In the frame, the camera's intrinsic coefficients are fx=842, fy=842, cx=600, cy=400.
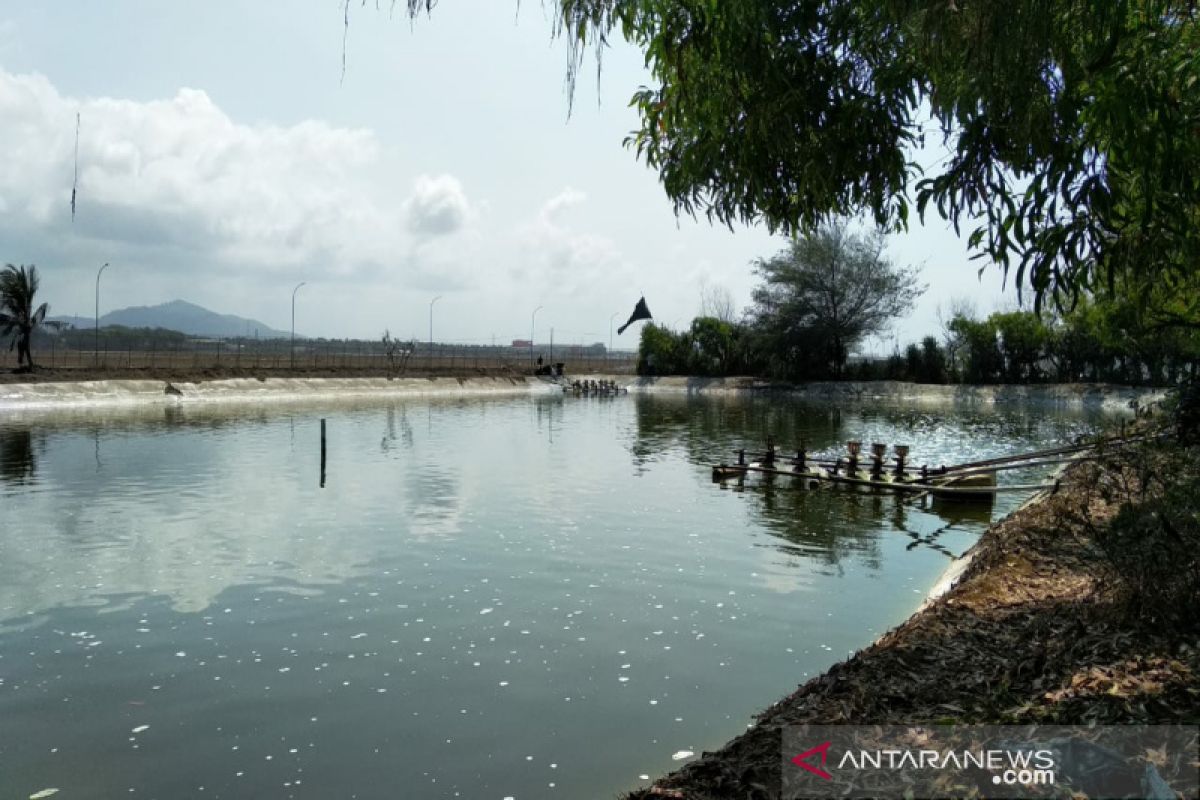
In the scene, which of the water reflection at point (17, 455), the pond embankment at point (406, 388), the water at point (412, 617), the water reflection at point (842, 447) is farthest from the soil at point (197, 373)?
the water at point (412, 617)

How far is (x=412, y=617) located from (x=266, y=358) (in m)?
78.1

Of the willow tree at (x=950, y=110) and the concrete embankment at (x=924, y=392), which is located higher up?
the willow tree at (x=950, y=110)

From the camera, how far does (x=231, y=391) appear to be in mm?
56312

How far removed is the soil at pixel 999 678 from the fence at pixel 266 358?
196 feet

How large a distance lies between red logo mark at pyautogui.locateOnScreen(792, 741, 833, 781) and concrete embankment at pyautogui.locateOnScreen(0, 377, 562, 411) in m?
47.7

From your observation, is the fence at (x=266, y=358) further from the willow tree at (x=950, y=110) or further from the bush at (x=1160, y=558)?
the bush at (x=1160, y=558)

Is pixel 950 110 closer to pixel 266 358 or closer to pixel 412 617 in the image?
pixel 412 617

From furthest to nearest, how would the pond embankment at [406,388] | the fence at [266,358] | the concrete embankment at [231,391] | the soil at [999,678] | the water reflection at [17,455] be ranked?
the fence at [266,358]
the pond embankment at [406,388]
the concrete embankment at [231,391]
the water reflection at [17,455]
the soil at [999,678]

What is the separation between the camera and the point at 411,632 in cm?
980

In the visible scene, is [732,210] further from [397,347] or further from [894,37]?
[397,347]

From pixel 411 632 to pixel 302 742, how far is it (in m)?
2.82

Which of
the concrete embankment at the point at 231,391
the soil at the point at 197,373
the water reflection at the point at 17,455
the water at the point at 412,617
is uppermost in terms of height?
the soil at the point at 197,373

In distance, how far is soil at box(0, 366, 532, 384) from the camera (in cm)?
4762

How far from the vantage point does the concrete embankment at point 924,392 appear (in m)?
58.4
